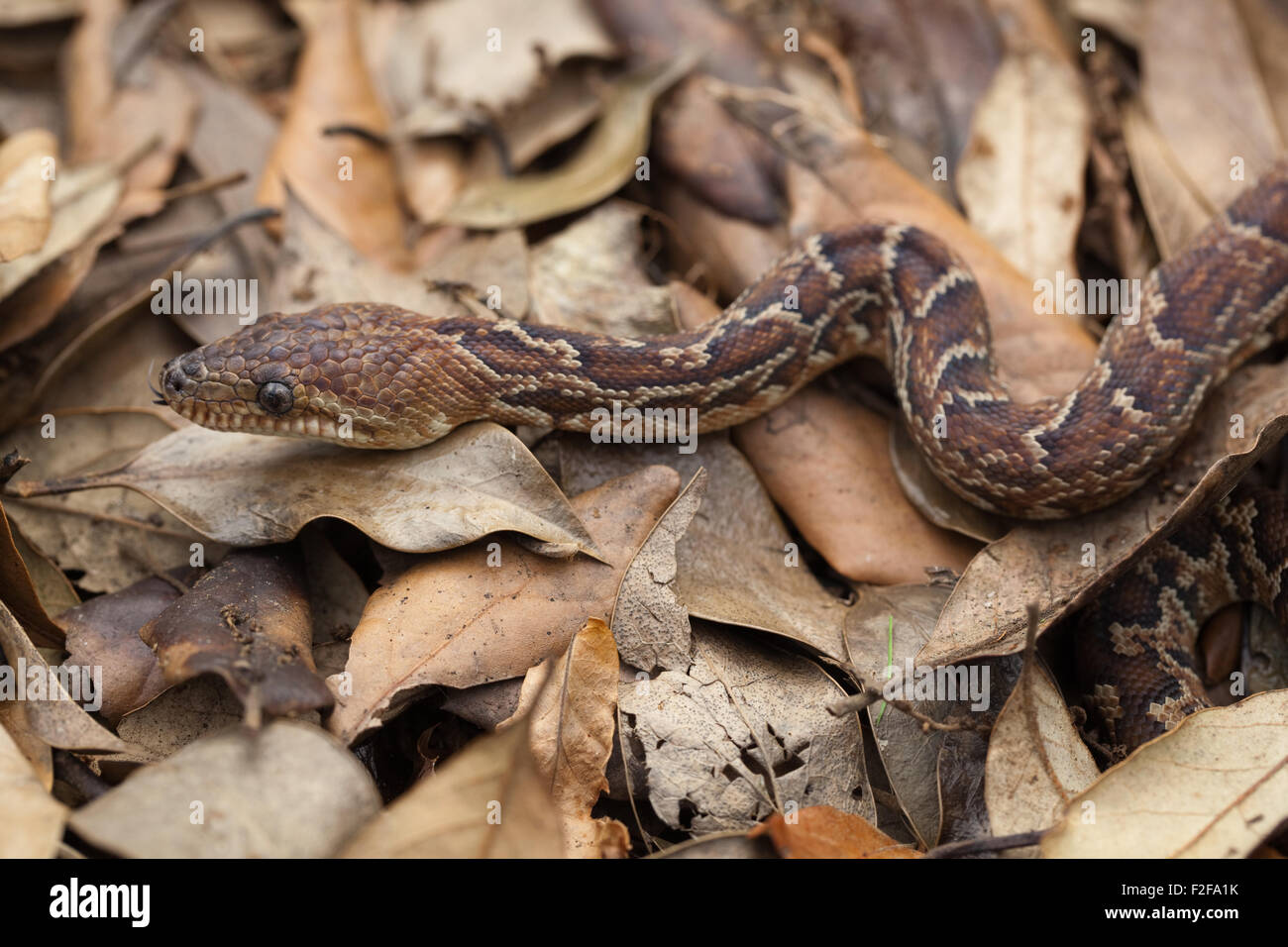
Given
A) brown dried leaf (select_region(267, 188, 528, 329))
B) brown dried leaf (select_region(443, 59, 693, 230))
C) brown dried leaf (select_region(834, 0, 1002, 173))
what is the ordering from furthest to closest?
brown dried leaf (select_region(834, 0, 1002, 173)) → brown dried leaf (select_region(443, 59, 693, 230)) → brown dried leaf (select_region(267, 188, 528, 329))

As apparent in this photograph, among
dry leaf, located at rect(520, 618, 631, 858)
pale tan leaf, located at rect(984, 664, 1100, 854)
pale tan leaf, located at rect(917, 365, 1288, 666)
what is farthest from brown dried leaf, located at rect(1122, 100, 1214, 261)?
dry leaf, located at rect(520, 618, 631, 858)

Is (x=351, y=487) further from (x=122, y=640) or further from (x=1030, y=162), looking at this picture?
(x=1030, y=162)

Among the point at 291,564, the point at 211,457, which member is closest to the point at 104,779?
the point at 291,564

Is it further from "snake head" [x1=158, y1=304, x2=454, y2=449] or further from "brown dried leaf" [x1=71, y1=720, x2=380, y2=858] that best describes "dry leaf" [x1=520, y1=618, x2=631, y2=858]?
"snake head" [x1=158, y1=304, x2=454, y2=449]

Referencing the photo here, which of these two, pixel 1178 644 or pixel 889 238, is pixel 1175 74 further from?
pixel 1178 644

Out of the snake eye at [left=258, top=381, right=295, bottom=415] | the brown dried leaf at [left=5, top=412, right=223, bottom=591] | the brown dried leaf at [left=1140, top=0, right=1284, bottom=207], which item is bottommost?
the brown dried leaf at [left=5, top=412, right=223, bottom=591]

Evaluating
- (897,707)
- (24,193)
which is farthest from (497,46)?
(897,707)

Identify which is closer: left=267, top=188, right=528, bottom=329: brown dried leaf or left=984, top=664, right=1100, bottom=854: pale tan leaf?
left=984, top=664, right=1100, bottom=854: pale tan leaf
